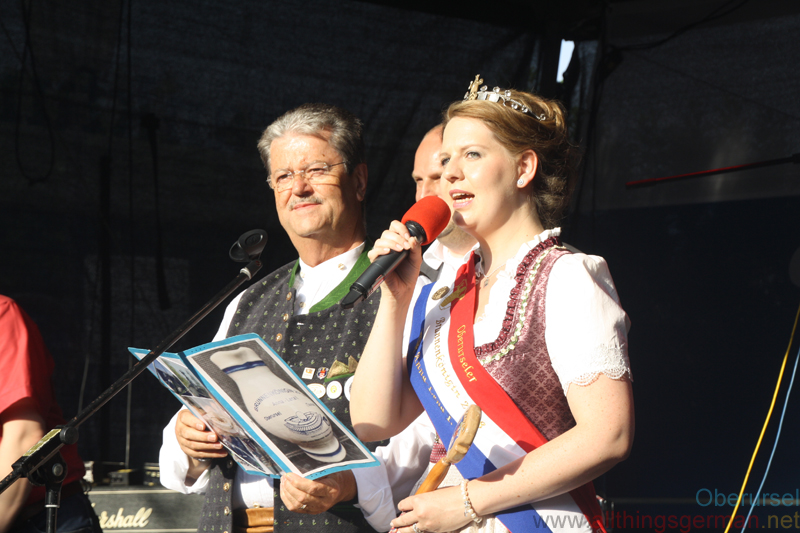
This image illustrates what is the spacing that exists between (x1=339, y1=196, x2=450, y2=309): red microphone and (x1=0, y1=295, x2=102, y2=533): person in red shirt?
3.71 ft

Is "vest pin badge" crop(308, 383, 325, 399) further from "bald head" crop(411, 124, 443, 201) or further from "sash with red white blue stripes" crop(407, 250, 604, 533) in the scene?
"bald head" crop(411, 124, 443, 201)

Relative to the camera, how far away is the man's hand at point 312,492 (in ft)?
4.86

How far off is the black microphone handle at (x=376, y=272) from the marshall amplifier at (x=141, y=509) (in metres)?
1.82

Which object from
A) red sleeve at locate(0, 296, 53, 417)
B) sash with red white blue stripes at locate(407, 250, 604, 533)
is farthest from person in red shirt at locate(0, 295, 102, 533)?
sash with red white blue stripes at locate(407, 250, 604, 533)

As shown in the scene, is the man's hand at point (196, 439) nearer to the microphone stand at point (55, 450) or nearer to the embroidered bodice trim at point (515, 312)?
the microphone stand at point (55, 450)

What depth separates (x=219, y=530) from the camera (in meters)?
1.80

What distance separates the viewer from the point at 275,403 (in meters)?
1.26

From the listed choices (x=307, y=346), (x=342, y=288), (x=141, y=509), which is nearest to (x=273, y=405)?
(x=307, y=346)

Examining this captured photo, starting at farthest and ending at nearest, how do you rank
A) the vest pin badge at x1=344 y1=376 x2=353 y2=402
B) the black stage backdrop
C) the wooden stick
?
the black stage backdrop → the vest pin badge at x1=344 y1=376 x2=353 y2=402 → the wooden stick

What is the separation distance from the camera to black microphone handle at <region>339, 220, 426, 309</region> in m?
1.17

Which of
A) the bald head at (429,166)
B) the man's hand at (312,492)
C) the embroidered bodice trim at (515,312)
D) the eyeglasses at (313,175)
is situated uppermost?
the bald head at (429,166)

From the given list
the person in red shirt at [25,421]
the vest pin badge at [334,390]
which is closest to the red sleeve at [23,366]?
the person in red shirt at [25,421]

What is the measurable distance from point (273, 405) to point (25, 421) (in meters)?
1.00

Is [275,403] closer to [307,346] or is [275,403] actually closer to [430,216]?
[430,216]
